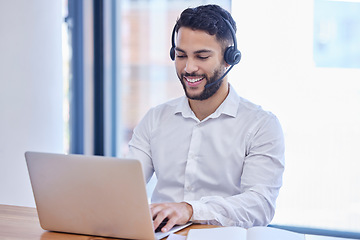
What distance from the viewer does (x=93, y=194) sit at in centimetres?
120

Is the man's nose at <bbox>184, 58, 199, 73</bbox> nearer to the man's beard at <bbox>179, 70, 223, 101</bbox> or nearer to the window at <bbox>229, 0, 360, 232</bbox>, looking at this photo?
the man's beard at <bbox>179, 70, 223, 101</bbox>

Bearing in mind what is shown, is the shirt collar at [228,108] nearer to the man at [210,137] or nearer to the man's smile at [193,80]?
the man at [210,137]

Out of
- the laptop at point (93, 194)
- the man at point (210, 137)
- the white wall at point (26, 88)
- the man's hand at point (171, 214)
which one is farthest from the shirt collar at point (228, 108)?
the white wall at point (26, 88)

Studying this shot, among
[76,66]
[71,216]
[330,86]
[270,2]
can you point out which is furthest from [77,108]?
[71,216]

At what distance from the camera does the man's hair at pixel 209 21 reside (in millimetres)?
1799

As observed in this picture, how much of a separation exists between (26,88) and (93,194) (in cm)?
190

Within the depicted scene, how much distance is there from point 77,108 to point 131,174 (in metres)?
2.62

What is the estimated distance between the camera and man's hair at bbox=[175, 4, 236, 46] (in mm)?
1799

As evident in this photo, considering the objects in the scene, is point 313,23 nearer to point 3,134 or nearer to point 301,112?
point 301,112

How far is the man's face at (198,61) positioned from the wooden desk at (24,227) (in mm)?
624

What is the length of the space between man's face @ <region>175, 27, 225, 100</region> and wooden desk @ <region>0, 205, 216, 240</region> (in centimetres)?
62

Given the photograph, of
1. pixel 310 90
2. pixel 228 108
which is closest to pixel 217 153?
pixel 228 108

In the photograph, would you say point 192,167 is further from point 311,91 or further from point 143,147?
point 311,91

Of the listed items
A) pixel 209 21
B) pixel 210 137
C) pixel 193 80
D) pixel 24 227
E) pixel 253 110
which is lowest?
pixel 24 227
